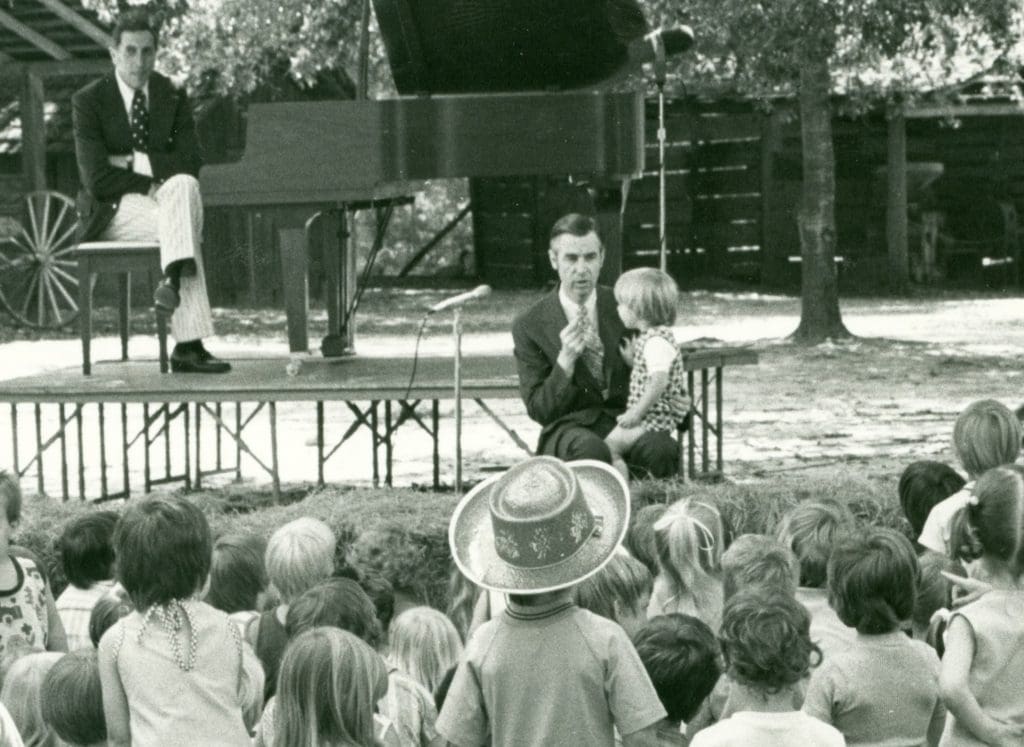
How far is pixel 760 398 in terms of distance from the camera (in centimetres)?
1328

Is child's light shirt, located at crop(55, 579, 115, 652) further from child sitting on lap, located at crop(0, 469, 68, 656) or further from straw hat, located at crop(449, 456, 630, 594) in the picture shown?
straw hat, located at crop(449, 456, 630, 594)

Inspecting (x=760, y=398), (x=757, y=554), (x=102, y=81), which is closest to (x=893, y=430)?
(x=760, y=398)

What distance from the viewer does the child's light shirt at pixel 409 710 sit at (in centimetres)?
398

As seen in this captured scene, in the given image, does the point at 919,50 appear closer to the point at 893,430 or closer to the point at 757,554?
the point at 893,430

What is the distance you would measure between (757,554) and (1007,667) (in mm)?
826

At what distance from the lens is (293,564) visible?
4824 mm

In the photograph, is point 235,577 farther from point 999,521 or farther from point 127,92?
point 127,92

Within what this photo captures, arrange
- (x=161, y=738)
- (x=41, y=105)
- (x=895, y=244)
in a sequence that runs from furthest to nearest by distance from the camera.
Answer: (x=895, y=244) → (x=41, y=105) → (x=161, y=738)

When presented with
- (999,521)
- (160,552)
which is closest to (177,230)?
(160,552)

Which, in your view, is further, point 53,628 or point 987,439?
point 987,439

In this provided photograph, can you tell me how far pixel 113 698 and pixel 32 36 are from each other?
52.1ft

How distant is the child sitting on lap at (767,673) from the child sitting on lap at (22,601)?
77.8 inches

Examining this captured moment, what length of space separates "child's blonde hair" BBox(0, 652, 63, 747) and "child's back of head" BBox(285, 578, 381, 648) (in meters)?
0.54

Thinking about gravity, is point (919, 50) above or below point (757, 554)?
above
